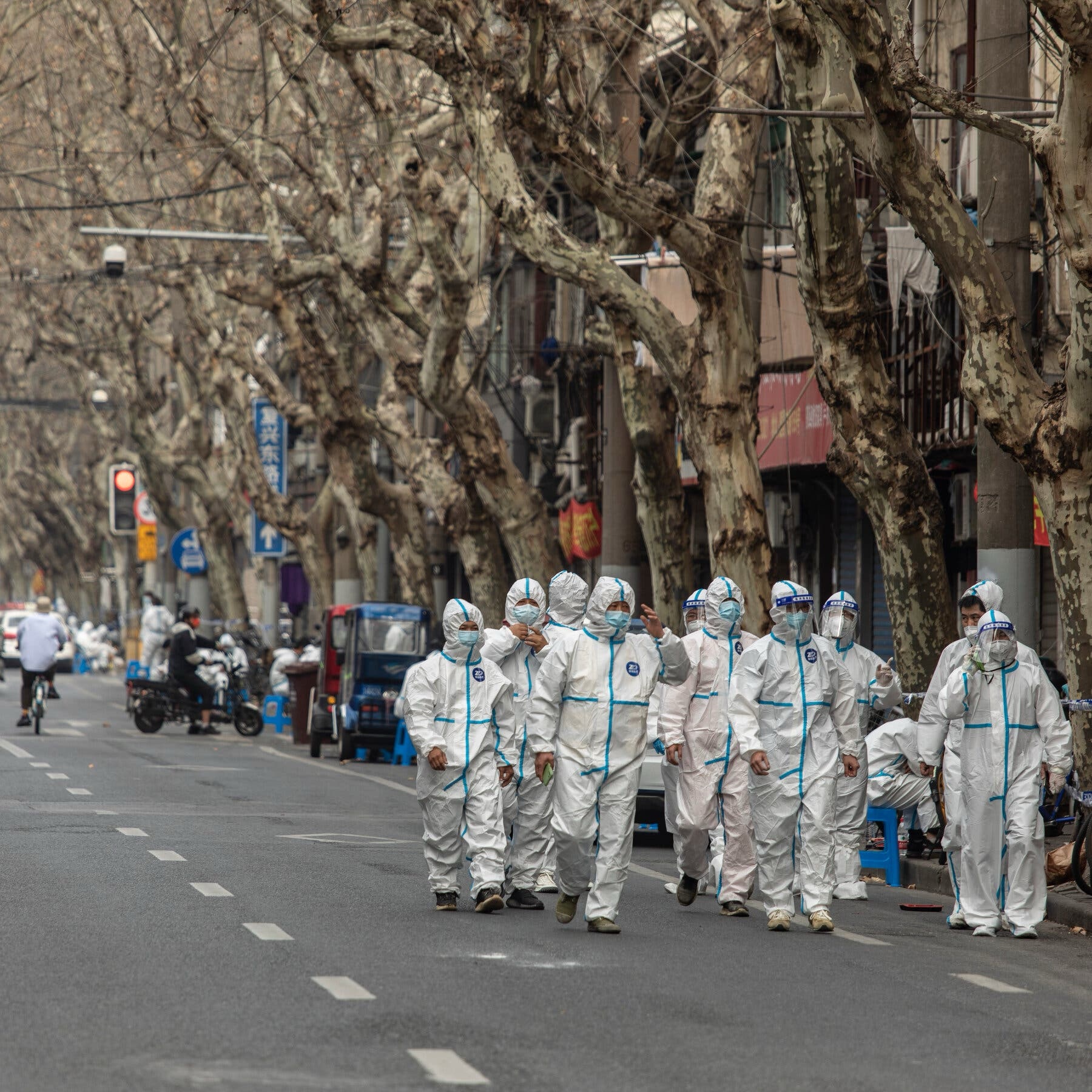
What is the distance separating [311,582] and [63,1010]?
28087 mm

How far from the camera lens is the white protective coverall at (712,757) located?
11.7 meters

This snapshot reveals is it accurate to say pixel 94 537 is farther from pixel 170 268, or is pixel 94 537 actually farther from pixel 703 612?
pixel 703 612

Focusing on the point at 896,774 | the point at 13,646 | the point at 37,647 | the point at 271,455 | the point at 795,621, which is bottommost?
the point at 896,774

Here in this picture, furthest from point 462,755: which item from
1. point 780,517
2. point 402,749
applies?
point 780,517

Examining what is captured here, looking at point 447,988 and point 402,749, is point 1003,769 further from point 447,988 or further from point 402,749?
point 402,749

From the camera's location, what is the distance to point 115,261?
29.9 meters

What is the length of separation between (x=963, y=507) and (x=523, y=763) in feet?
39.2

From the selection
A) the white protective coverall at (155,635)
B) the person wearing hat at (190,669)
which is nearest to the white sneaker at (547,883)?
the person wearing hat at (190,669)

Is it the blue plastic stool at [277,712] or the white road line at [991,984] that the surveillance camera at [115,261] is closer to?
the blue plastic stool at [277,712]

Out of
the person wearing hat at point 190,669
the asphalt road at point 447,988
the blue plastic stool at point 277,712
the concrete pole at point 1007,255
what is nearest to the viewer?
the asphalt road at point 447,988

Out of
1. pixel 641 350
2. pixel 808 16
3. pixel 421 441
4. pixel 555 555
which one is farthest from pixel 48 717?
pixel 808 16

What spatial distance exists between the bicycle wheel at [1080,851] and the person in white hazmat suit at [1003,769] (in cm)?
65

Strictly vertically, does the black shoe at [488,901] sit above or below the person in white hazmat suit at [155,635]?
below

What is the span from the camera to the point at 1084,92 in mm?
10992
